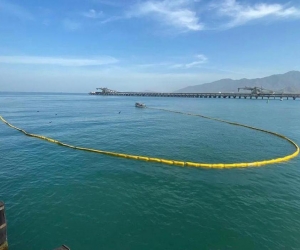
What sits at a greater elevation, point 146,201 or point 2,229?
point 2,229

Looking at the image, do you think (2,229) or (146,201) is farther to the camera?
(146,201)

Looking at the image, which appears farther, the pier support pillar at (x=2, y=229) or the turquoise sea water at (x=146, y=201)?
the turquoise sea water at (x=146, y=201)

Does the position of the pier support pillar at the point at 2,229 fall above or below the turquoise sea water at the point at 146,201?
above

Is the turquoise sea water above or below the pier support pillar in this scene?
below

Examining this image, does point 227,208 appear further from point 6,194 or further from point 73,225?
point 6,194

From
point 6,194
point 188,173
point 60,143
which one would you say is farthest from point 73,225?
point 60,143

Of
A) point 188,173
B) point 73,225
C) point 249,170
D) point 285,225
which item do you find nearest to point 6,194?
point 73,225

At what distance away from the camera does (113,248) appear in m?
15.4

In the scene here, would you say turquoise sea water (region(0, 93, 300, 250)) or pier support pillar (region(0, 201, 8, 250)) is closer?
pier support pillar (region(0, 201, 8, 250))

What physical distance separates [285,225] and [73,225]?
17.6m

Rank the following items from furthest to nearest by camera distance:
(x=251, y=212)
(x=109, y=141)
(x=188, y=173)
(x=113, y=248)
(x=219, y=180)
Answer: (x=109, y=141), (x=188, y=173), (x=219, y=180), (x=251, y=212), (x=113, y=248)

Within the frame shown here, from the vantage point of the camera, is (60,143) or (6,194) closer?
(6,194)

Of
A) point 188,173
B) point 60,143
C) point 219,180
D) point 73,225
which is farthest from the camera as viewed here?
point 60,143

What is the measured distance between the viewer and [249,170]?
3025 centimetres
